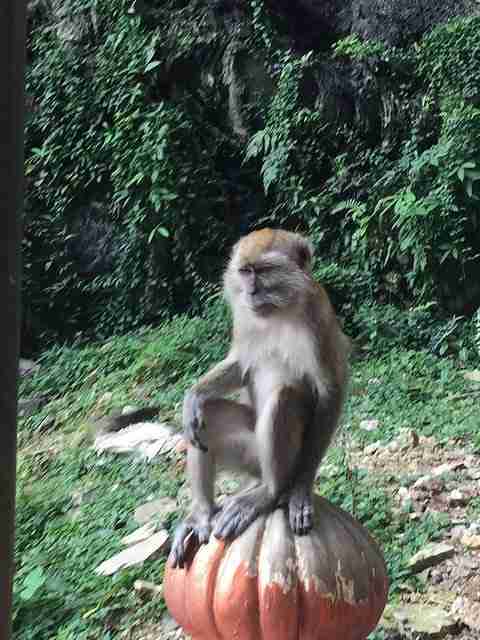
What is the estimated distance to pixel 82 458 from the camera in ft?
20.5

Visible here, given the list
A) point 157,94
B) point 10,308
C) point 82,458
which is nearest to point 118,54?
point 157,94

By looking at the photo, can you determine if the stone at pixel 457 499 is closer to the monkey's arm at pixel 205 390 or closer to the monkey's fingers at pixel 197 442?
the monkey's arm at pixel 205 390

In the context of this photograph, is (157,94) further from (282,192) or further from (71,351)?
(71,351)

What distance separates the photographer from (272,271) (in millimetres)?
3625

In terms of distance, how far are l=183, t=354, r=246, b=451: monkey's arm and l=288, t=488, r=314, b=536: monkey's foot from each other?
17.9 inches

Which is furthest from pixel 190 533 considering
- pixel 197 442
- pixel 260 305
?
pixel 260 305

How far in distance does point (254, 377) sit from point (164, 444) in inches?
93.9

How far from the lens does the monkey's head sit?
362cm

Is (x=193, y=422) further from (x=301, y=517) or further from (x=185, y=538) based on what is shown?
(x=301, y=517)

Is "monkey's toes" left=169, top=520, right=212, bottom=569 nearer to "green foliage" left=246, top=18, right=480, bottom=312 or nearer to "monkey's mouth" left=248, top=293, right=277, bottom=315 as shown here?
"monkey's mouth" left=248, top=293, right=277, bottom=315

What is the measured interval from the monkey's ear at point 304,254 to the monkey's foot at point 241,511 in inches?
37.6

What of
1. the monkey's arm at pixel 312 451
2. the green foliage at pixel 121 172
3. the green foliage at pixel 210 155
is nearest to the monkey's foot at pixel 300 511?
the monkey's arm at pixel 312 451

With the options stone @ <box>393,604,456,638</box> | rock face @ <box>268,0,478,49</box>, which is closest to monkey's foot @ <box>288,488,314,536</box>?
stone @ <box>393,604,456,638</box>

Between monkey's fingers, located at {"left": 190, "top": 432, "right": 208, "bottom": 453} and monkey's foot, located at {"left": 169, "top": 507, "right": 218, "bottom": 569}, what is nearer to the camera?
monkey's foot, located at {"left": 169, "top": 507, "right": 218, "bottom": 569}
